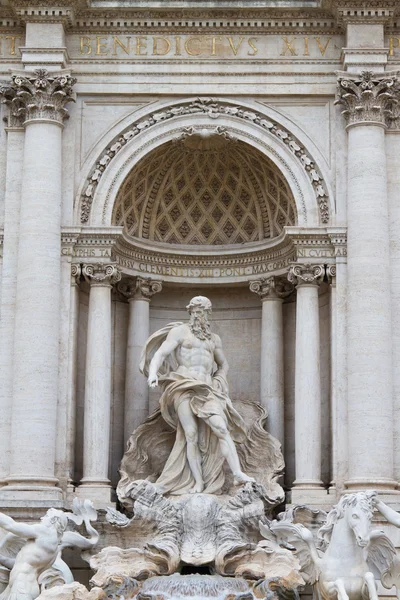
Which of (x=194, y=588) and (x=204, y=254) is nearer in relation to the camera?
(x=194, y=588)

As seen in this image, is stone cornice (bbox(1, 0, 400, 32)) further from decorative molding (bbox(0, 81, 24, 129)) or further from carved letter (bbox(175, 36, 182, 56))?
decorative molding (bbox(0, 81, 24, 129))

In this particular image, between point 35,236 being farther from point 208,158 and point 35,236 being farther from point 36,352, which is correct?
point 208,158

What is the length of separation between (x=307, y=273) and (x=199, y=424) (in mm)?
3615

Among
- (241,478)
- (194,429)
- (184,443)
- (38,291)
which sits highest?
(38,291)

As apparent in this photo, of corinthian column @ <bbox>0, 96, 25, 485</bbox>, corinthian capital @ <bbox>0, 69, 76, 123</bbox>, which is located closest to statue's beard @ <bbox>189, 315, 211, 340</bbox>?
corinthian column @ <bbox>0, 96, 25, 485</bbox>

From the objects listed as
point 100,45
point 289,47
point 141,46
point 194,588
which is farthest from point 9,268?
point 194,588

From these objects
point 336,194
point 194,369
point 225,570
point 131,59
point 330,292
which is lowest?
point 225,570

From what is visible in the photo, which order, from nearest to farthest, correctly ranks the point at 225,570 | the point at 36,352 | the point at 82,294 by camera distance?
1. the point at 225,570
2. the point at 36,352
3. the point at 82,294

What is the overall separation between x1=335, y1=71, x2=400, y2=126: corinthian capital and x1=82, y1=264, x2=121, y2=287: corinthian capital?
18.0 feet

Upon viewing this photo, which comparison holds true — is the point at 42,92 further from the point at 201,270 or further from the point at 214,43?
the point at 201,270

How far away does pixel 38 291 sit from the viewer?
2506 cm

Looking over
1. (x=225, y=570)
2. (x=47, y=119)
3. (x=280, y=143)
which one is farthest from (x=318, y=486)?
(x=47, y=119)

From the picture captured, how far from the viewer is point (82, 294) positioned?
2652cm

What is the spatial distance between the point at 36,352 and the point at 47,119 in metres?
4.58
